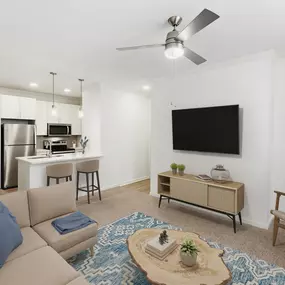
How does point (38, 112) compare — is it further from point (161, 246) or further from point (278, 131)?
point (278, 131)

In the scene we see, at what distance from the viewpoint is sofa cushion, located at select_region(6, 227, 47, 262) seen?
171cm

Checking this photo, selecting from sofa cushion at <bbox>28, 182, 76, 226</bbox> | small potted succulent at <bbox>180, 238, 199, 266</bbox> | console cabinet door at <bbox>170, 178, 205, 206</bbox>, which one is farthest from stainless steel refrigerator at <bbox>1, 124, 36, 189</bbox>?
small potted succulent at <bbox>180, 238, 199, 266</bbox>

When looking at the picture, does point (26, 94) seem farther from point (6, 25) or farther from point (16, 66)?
point (6, 25)

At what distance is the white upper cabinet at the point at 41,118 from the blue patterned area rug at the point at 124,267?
4102 mm

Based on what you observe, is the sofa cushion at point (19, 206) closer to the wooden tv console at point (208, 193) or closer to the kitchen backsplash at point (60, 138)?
the wooden tv console at point (208, 193)

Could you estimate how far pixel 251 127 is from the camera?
3164 millimetres

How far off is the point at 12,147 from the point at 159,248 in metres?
4.78

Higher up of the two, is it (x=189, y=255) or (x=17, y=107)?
(x=17, y=107)

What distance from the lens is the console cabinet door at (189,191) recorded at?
3303 millimetres

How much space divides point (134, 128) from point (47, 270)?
461 centimetres

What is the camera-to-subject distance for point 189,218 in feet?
11.4

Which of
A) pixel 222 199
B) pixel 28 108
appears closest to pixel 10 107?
pixel 28 108

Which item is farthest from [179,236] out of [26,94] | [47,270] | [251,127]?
[26,94]

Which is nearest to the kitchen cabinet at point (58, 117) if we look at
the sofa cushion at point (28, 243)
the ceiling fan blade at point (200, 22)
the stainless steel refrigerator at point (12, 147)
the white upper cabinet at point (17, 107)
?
the white upper cabinet at point (17, 107)
